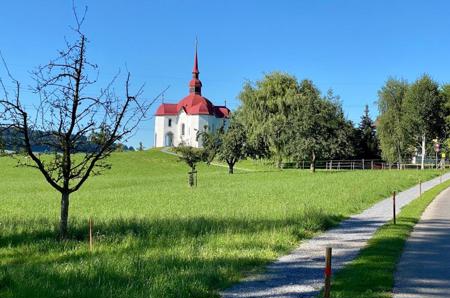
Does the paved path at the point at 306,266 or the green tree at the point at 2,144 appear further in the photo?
the green tree at the point at 2,144

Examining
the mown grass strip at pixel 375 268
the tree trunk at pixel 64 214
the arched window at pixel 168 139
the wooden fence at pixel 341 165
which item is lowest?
the mown grass strip at pixel 375 268

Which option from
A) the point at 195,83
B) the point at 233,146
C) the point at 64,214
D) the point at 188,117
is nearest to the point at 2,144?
the point at 64,214

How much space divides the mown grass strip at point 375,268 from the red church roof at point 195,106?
102421mm

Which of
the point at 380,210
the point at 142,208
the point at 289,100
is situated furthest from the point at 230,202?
the point at 289,100

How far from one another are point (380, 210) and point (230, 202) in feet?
21.5

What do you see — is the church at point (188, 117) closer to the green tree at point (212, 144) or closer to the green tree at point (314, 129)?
the green tree at point (212, 144)

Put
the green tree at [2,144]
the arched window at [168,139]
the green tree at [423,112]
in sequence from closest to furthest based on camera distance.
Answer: the green tree at [2,144]
the green tree at [423,112]
the arched window at [168,139]

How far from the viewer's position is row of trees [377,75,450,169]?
66.8 metres

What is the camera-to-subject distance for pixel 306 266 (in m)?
9.66

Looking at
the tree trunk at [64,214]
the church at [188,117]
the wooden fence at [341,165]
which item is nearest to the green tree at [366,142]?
the wooden fence at [341,165]

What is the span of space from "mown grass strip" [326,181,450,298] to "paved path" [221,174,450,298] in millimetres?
271

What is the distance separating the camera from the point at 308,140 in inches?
2274

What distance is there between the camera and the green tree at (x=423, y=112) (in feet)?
219

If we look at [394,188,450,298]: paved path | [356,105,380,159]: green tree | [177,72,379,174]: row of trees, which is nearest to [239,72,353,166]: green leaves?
[177,72,379,174]: row of trees
